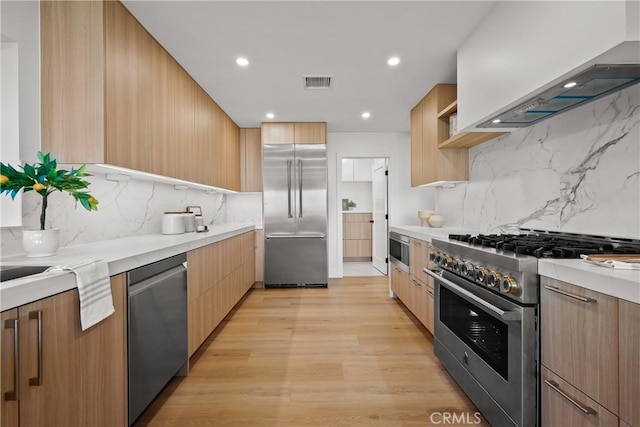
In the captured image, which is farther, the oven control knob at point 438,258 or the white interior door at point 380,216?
the white interior door at point 380,216

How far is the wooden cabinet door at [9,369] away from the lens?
922 mm

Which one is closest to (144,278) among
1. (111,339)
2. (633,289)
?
(111,339)

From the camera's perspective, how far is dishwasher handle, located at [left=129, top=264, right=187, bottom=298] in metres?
1.61

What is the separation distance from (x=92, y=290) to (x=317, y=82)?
8.95ft

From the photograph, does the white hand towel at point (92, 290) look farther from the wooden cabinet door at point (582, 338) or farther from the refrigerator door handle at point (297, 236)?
the refrigerator door handle at point (297, 236)

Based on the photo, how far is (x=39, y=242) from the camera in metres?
1.51

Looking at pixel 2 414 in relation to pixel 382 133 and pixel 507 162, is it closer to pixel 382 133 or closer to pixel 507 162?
pixel 507 162

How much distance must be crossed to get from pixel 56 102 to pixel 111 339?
138 cm

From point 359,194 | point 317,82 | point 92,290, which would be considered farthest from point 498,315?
point 359,194

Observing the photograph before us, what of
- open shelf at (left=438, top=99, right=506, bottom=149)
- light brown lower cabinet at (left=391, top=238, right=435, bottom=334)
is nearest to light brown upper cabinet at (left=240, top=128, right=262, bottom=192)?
light brown lower cabinet at (left=391, top=238, right=435, bottom=334)

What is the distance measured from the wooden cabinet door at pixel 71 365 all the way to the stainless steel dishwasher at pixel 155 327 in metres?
0.09

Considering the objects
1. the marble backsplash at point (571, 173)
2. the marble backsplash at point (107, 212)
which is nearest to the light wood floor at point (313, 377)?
the marble backsplash at point (107, 212)

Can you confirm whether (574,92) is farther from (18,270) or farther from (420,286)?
(18,270)

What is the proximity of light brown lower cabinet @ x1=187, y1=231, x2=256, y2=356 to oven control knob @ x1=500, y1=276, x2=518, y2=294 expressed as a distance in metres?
1.98
